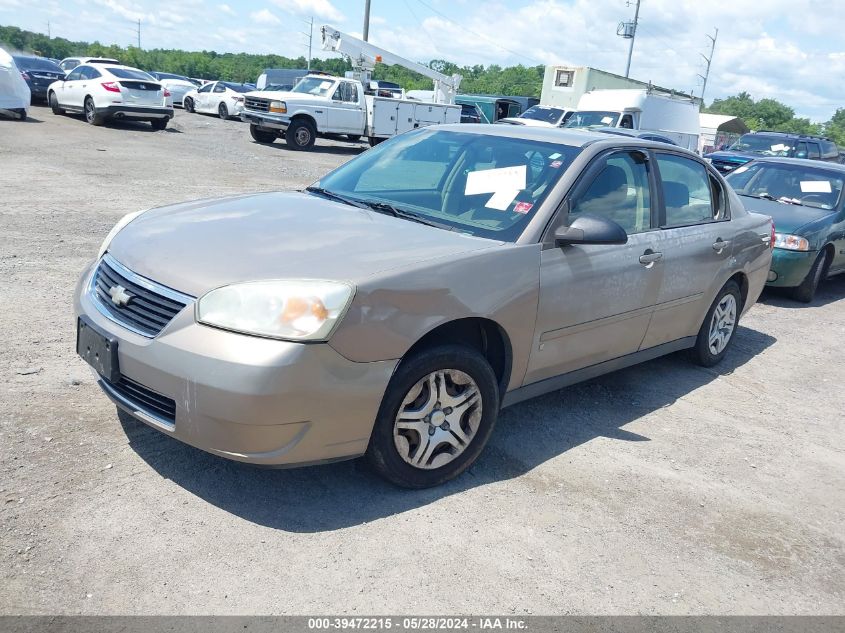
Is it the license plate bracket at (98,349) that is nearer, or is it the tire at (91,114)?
the license plate bracket at (98,349)

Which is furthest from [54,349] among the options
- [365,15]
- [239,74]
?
[239,74]

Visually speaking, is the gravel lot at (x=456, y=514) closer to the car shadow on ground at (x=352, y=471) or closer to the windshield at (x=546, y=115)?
the car shadow on ground at (x=352, y=471)

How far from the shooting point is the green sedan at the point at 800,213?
845 cm

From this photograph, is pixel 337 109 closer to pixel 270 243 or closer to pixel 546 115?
pixel 546 115

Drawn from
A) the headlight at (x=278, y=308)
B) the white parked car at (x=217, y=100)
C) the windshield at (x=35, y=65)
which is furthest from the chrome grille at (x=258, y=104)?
the headlight at (x=278, y=308)

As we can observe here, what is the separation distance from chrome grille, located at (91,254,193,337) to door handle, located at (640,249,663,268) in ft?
8.90

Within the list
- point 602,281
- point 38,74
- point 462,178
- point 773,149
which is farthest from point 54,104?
point 602,281

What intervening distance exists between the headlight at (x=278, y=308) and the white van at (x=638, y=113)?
63.4ft

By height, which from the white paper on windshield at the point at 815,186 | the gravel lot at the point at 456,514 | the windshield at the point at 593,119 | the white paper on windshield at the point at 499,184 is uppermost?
the windshield at the point at 593,119

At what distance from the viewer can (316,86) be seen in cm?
2194

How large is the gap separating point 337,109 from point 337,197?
1813cm

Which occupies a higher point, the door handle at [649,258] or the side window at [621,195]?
the side window at [621,195]

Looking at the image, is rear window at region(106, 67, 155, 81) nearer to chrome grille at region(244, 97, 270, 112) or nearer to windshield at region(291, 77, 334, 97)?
chrome grille at region(244, 97, 270, 112)

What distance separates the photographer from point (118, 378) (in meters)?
3.23
